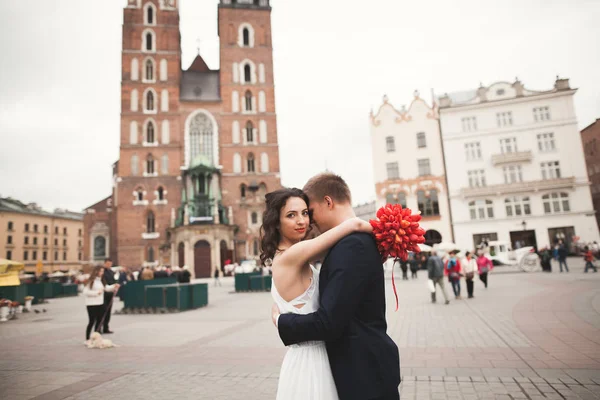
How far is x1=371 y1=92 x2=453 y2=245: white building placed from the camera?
A: 130ft

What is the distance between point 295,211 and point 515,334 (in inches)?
268

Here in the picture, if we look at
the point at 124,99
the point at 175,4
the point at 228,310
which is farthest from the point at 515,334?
the point at 175,4

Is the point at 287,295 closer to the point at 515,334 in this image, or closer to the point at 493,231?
the point at 515,334

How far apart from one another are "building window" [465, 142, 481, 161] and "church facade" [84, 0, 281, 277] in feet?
64.8

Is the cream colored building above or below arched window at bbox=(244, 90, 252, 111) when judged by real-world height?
below

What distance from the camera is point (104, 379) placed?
18.9ft

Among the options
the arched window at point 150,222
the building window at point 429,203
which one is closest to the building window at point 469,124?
the building window at point 429,203

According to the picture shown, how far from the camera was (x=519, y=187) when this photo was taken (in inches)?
1494

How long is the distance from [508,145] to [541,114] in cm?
412

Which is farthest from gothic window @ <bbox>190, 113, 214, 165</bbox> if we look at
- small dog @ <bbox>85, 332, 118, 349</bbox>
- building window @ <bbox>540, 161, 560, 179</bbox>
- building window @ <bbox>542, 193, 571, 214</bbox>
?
small dog @ <bbox>85, 332, 118, 349</bbox>

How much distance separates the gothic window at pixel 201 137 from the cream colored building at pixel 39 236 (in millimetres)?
34299

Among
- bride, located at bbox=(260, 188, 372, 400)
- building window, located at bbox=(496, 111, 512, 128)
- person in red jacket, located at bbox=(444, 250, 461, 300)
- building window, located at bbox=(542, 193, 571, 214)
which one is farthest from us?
building window, located at bbox=(496, 111, 512, 128)

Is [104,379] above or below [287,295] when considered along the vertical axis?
below

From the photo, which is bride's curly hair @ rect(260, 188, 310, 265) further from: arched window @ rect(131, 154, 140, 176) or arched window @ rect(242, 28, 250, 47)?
arched window @ rect(242, 28, 250, 47)
